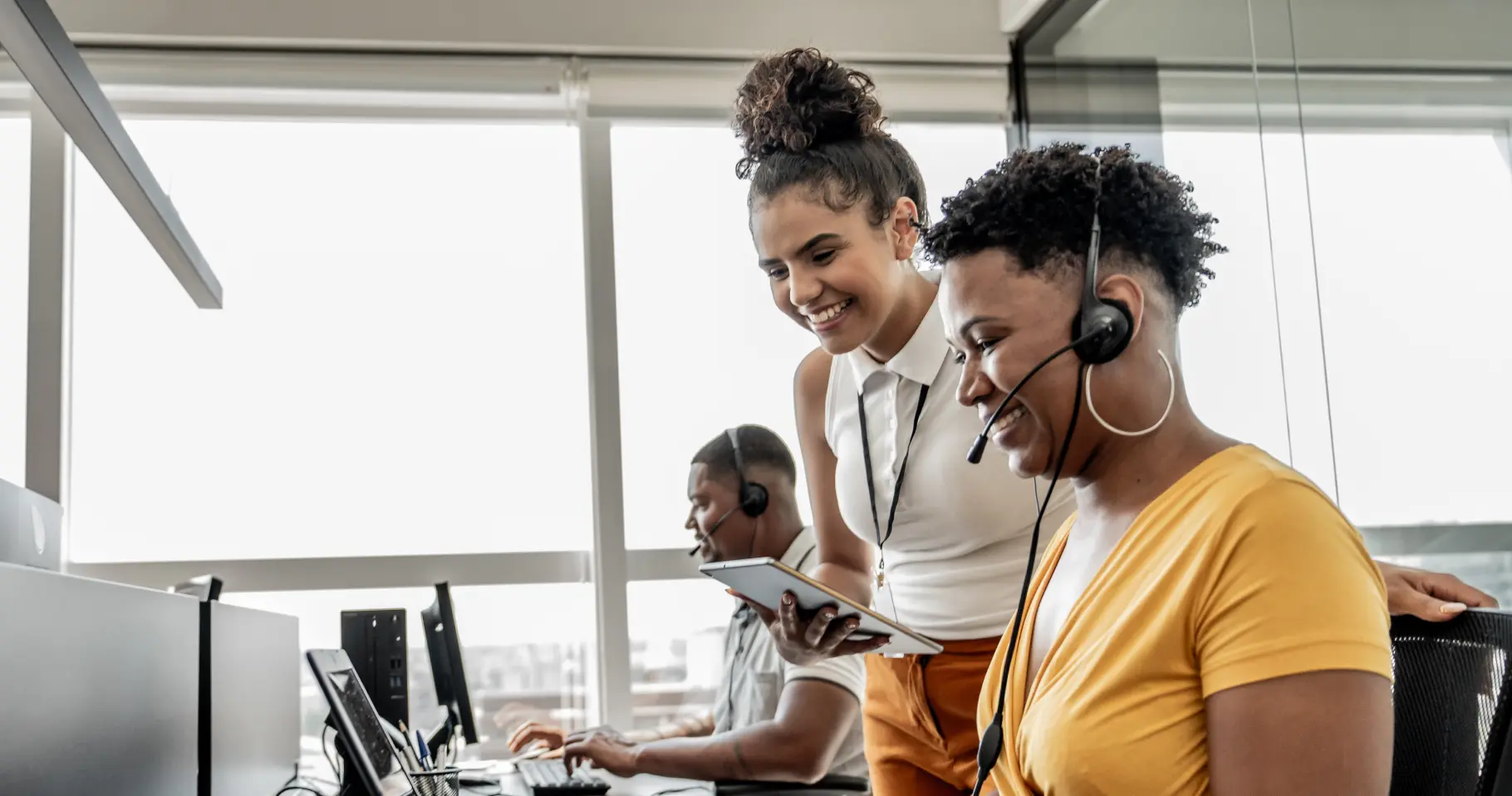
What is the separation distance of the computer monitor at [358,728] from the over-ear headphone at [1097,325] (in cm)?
98

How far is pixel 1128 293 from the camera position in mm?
1111

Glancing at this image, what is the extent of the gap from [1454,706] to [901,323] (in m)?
0.89

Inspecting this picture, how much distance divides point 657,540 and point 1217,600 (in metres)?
2.62

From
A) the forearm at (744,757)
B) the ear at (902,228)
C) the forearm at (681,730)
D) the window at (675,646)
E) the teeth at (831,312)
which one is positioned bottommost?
the forearm at (681,730)

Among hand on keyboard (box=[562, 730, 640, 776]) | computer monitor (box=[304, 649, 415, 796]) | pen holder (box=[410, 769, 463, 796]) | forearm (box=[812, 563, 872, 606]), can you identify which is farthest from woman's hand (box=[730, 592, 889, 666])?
hand on keyboard (box=[562, 730, 640, 776])

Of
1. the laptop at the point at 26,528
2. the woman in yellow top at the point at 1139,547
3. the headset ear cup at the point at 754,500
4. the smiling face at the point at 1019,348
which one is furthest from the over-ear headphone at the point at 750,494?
the smiling face at the point at 1019,348

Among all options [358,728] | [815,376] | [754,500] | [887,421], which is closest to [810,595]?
[887,421]

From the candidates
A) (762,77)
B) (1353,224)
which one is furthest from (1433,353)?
(762,77)

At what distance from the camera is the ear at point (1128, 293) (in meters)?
1.11

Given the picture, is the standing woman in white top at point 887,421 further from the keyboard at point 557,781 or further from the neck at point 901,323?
the keyboard at point 557,781

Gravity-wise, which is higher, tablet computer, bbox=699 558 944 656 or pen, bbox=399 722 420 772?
tablet computer, bbox=699 558 944 656

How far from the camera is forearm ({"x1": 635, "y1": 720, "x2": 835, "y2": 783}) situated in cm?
223

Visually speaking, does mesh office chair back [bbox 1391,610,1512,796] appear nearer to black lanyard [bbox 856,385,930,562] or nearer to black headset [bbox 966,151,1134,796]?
black headset [bbox 966,151,1134,796]

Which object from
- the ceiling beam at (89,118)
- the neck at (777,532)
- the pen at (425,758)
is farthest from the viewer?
the neck at (777,532)
